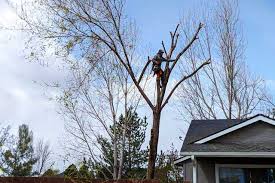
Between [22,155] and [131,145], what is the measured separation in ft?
51.7

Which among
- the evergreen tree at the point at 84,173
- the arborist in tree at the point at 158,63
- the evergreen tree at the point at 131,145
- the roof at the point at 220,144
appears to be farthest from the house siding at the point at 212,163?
the evergreen tree at the point at 131,145

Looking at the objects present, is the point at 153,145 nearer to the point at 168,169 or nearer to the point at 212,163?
the point at 212,163

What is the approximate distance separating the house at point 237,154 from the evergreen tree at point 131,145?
353 inches

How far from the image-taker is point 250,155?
37.5 ft

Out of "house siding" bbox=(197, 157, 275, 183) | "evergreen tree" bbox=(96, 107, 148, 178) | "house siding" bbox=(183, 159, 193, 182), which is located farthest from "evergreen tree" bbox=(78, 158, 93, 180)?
"evergreen tree" bbox=(96, 107, 148, 178)

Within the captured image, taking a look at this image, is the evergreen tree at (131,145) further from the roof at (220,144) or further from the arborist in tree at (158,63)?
the arborist in tree at (158,63)

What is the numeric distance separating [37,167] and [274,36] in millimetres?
29643

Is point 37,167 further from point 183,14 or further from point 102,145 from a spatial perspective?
point 183,14

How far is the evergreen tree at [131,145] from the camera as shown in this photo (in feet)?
71.9

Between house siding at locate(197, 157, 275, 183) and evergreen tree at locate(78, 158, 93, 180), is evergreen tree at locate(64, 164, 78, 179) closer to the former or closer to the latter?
evergreen tree at locate(78, 158, 93, 180)

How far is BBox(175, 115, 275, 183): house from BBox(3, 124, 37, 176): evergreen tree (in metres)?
24.9

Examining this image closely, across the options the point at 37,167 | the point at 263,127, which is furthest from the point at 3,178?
the point at 37,167

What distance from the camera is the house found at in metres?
11.7

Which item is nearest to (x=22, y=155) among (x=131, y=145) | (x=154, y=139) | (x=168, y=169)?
(x=131, y=145)
